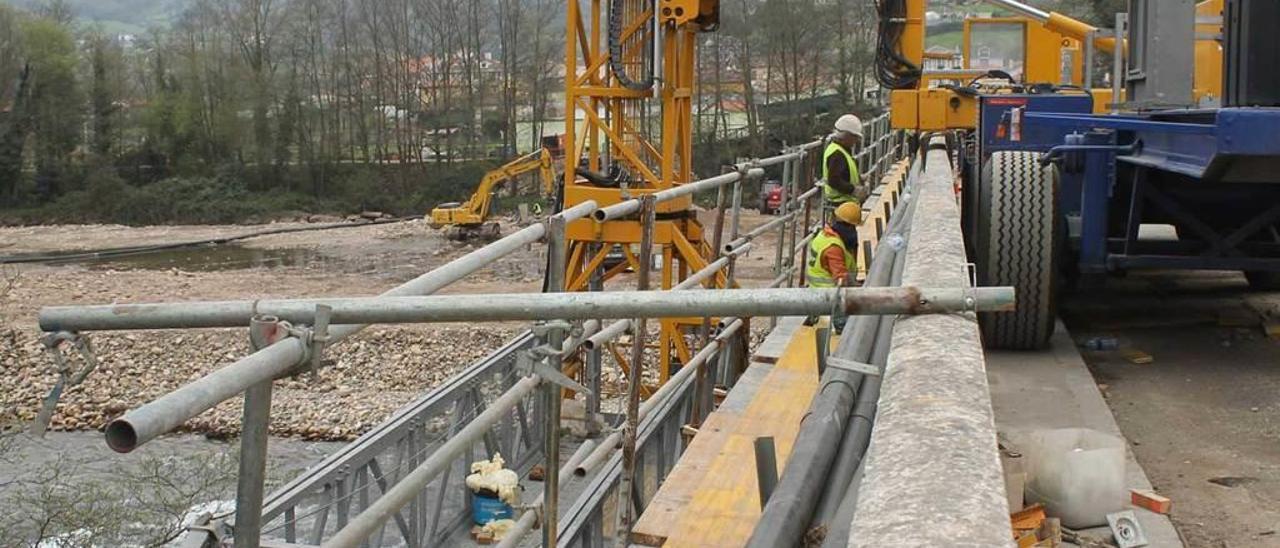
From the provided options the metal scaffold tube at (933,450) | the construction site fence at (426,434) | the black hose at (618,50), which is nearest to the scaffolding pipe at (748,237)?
the construction site fence at (426,434)

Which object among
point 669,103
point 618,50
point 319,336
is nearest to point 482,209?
point 669,103

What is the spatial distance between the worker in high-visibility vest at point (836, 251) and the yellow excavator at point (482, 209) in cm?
3287

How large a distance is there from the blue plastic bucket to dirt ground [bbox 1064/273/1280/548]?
369 centimetres

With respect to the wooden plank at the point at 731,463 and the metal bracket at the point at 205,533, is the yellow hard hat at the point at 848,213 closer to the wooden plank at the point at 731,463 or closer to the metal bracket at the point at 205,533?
the wooden plank at the point at 731,463

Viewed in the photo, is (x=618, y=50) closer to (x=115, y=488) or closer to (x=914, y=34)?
(x=914, y=34)

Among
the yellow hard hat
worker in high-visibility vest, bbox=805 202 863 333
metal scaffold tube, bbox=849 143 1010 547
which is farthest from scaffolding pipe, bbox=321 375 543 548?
the yellow hard hat

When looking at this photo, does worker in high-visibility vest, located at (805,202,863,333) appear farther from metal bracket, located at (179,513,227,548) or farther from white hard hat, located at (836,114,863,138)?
metal bracket, located at (179,513,227,548)

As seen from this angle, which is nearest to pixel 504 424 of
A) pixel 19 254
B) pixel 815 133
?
pixel 19 254

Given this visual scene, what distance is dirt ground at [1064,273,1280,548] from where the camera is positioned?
5.03 metres

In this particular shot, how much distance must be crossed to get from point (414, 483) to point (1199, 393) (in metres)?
5.11

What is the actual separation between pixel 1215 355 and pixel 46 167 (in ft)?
203

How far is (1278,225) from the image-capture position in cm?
835

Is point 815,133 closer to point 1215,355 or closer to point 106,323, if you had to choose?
point 1215,355

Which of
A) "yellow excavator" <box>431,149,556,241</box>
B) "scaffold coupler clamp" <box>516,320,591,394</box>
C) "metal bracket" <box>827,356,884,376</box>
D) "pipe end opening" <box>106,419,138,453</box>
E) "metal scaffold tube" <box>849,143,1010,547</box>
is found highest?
"pipe end opening" <box>106,419,138,453</box>
